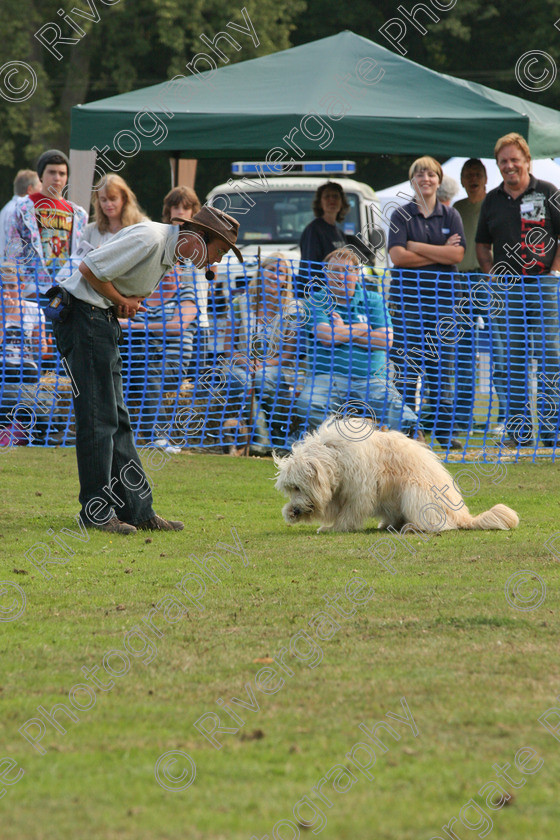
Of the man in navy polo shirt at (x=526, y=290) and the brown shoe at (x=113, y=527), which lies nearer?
the brown shoe at (x=113, y=527)

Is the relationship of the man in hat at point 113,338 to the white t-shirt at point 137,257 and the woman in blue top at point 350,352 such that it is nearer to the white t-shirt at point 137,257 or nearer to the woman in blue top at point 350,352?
the white t-shirt at point 137,257

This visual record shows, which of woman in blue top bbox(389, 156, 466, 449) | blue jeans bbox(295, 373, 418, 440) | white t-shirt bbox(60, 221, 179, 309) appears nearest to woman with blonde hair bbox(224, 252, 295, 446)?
blue jeans bbox(295, 373, 418, 440)

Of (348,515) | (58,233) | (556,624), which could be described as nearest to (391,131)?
(58,233)

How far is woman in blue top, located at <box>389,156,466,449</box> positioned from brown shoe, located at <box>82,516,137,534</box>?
158 inches

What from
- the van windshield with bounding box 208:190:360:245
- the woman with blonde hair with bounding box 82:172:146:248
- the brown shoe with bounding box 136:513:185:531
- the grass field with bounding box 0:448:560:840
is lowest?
the brown shoe with bounding box 136:513:185:531

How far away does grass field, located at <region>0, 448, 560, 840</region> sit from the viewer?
2.71m

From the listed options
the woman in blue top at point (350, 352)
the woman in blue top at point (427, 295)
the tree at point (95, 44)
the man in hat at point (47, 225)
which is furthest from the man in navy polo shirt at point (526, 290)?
the tree at point (95, 44)

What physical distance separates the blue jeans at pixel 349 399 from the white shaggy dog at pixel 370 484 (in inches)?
113

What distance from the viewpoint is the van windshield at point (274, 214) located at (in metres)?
14.8

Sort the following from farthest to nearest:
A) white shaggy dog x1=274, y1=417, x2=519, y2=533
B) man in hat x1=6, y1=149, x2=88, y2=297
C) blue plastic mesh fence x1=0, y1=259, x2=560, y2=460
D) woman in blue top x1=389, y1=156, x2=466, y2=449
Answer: man in hat x1=6, y1=149, x2=88, y2=297, woman in blue top x1=389, y1=156, x2=466, y2=449, blue plastic mesh fence x1=0, y1=259, x2=560, y2=460, white shaggy dog x1=274, y1=417, x2=519, y2=533

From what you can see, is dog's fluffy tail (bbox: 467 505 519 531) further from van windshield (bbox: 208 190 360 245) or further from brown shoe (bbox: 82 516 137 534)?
van windshield (bbox: 208 190 360 245)

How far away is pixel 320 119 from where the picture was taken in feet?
34.0

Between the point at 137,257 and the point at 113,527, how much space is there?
5.36 ft

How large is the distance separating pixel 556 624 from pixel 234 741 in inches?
68.1
